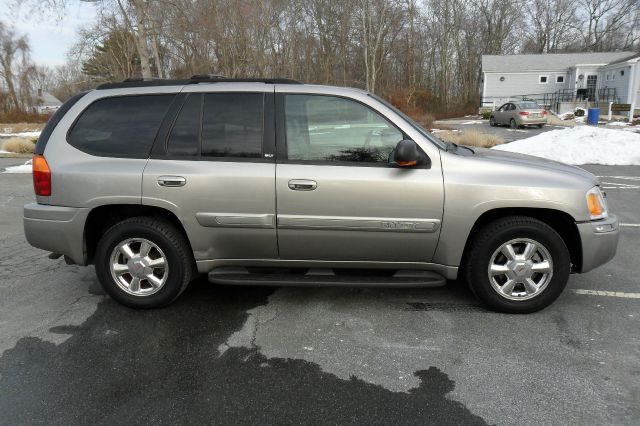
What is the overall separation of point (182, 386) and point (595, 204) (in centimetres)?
331

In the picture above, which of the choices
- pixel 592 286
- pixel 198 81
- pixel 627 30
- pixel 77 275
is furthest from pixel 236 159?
pixel 627 30

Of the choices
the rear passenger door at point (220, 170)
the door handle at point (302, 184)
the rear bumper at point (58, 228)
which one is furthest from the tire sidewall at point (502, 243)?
the rear bumper at point (58, 228)

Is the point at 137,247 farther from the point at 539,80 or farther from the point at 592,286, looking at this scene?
the point at 539,80

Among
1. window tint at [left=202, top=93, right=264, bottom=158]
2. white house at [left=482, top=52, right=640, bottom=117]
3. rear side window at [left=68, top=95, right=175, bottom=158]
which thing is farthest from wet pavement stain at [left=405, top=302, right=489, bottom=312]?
white house at [left=482, top=52, right=640, bottom=117]

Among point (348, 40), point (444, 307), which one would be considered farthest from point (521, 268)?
point (348, 40)

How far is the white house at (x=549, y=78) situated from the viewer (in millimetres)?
39094

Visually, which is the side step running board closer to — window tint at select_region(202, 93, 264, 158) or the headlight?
window tint at select_region(202, 93, 264, 158)

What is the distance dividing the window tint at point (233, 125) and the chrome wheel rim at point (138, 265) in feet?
3.07

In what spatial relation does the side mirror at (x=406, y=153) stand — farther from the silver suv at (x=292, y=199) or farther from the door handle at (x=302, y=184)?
the door handle at (x=302, y=184)

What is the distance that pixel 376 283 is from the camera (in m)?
3.67

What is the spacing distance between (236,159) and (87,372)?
182 cm

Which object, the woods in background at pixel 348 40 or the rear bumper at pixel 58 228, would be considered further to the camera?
the woods in background at pixel 348 40

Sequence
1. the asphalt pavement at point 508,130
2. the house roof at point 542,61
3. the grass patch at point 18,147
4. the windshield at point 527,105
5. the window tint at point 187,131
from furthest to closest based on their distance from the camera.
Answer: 1. the house roof at point 542,61
2. the windshield at point 527,105
3. the asphalt pavement at point 508,130
4. the grass patch at point 18,147
5. the window tint at point 187,131

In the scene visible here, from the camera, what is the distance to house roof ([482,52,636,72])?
4069 cm
